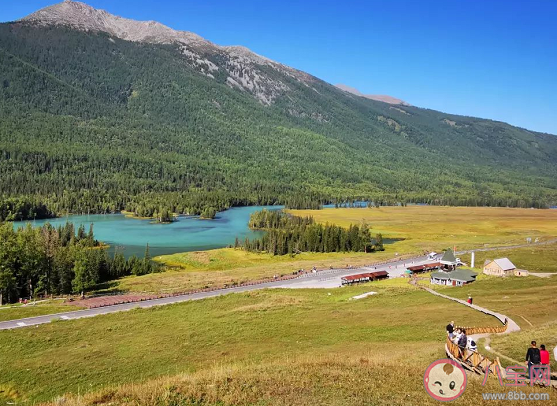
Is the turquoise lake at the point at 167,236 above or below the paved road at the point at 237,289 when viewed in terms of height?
below

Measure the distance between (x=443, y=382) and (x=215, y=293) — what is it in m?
56.2

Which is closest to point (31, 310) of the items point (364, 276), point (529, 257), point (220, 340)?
point (220, 340)

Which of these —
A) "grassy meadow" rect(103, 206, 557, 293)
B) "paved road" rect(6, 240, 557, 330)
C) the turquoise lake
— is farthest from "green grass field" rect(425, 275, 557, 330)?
the turquoise lake

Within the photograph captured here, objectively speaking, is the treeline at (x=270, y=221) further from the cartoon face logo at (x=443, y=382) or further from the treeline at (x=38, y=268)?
the cartoon face logo at (x=443, y=382)

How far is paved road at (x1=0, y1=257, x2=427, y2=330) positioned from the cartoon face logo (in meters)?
47.6

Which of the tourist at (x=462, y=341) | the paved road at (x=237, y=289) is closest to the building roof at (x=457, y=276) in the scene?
the paved road at (x=237, y=289)

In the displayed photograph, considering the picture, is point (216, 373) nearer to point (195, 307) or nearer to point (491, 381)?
point (491, 381)

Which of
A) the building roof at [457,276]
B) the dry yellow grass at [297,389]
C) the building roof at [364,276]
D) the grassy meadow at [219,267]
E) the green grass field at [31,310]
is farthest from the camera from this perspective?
the grassy meadow at [219,267]

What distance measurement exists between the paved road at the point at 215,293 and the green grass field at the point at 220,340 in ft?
12.7

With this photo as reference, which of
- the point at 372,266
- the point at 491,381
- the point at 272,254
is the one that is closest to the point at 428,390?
the point at 491,381

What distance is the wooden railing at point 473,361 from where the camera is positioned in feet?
78.9

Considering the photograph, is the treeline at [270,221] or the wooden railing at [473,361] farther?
the treeline at [270,221]

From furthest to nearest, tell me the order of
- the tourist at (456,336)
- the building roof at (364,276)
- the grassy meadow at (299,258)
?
the grassy meadow at (299,258) → the building roof at (364,276) → the tourist at (456,336)

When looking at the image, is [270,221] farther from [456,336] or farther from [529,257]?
[456,336]
